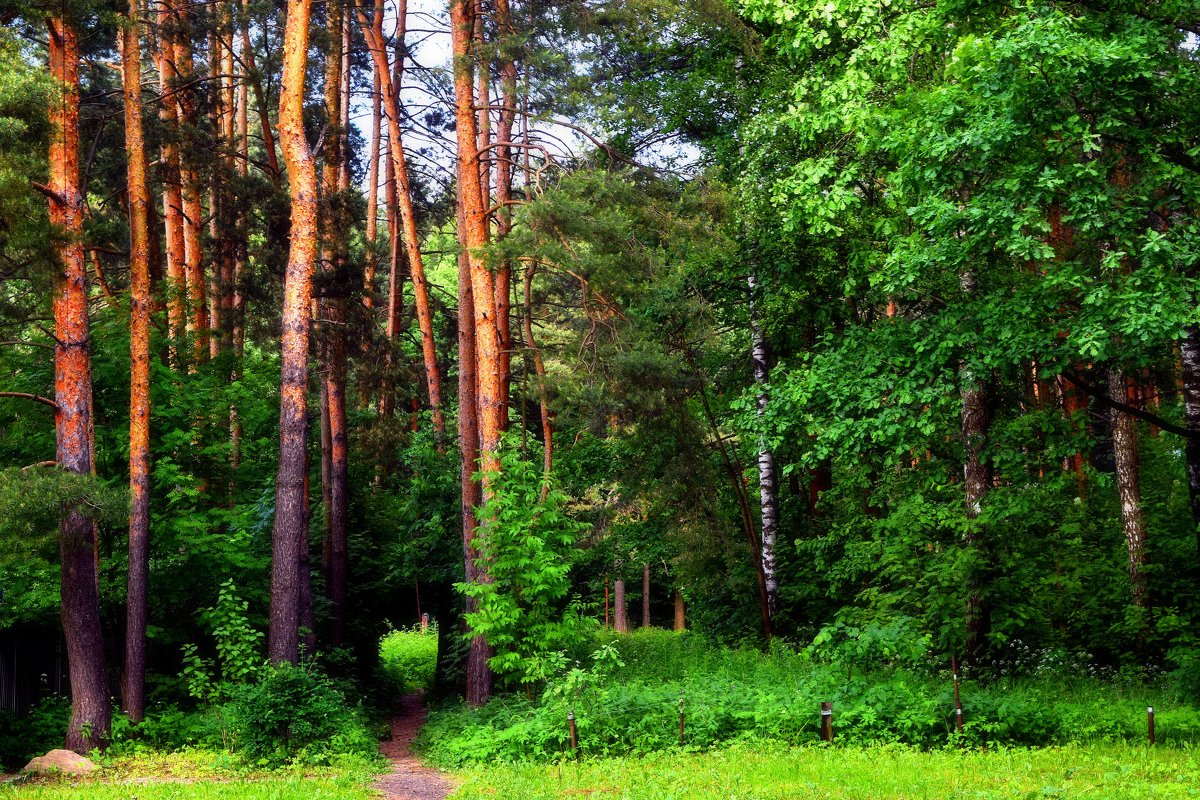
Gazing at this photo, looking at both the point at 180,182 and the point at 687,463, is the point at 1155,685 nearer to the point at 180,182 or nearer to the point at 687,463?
the point at 687,463

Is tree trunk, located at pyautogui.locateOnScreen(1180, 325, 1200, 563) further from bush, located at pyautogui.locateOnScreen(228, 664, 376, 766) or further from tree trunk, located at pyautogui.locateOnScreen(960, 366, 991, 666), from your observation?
bush, located at pyautogui.locateOnScreen(228, 664, 376, 766)

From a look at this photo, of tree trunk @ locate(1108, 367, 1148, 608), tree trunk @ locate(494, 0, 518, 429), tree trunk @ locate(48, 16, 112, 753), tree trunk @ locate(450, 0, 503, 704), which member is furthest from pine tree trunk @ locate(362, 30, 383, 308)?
tree trunk @ locate(1108, 367, 1148, 608)

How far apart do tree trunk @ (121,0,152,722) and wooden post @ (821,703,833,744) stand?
9.82 meters

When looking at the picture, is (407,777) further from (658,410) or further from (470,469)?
(658,410)

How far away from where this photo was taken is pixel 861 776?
9492 mm

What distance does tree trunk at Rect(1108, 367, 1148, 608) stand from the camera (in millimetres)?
15594

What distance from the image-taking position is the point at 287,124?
1445cm

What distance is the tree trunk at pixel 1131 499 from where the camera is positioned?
15594 millimetres

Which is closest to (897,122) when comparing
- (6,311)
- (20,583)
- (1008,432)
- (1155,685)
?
(1008,432)

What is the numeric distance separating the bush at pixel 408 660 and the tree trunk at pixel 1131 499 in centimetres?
1532

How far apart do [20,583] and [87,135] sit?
8.80m

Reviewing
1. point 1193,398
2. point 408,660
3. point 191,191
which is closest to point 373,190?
point 191,191

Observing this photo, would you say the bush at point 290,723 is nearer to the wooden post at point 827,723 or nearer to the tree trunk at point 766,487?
the wooden post at point 827,723

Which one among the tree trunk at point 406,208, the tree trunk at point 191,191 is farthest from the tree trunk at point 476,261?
the tree trunk at point 406,208
